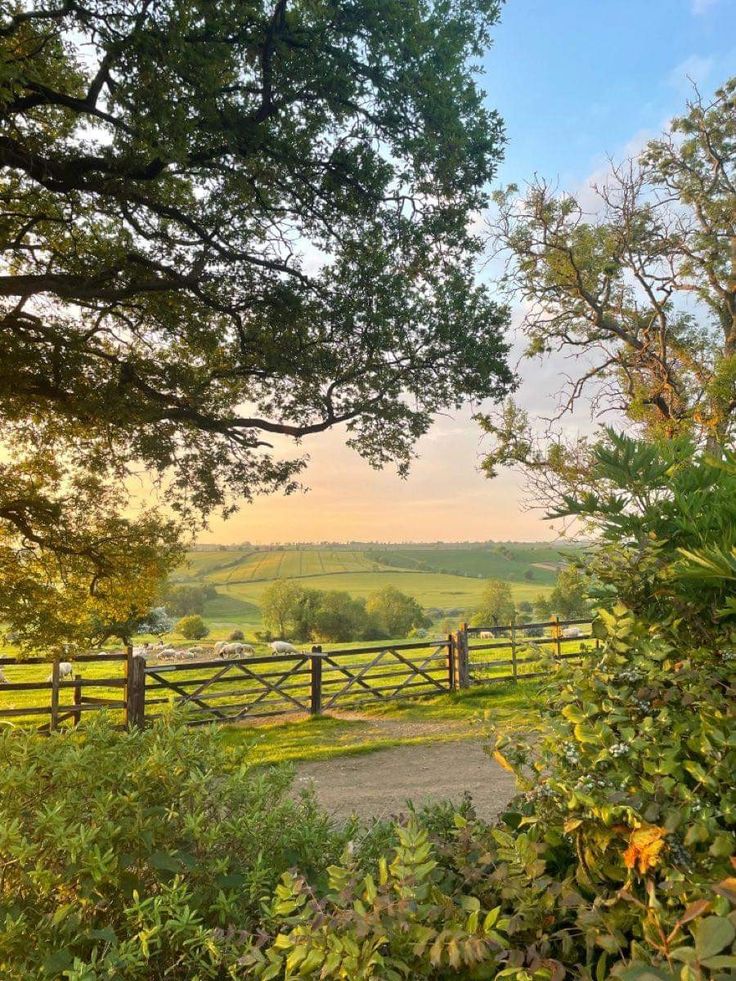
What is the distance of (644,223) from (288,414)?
1256 cm

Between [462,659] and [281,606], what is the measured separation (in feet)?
98.6

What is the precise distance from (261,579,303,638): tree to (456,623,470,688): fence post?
28755 mm

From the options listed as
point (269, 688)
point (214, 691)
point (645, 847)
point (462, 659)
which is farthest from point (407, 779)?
point (645, 847)

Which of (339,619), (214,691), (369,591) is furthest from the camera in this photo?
(369,591)

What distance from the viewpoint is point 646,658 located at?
2020 millimetres

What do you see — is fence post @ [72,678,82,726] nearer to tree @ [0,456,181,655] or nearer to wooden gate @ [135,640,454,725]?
wooden gate @ [135,640,454,725]

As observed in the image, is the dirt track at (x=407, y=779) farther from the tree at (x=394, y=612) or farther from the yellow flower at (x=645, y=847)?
the tree at (x=394, y=612)

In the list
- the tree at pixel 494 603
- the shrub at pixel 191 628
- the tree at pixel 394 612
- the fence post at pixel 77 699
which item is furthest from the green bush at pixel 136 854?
the tree at pixel 494 603

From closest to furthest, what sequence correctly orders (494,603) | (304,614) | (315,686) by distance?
(315,686), (304,614), (494,603)

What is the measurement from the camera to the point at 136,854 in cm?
230

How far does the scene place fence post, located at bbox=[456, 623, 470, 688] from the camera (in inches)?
716

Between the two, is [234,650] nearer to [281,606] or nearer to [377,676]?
[281,606]

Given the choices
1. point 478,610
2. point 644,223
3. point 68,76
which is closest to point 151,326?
point 68,76

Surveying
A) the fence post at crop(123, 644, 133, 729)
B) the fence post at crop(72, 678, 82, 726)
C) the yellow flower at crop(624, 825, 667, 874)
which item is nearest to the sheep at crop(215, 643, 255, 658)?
the fence post at crop(72, 678, 82, 726)
